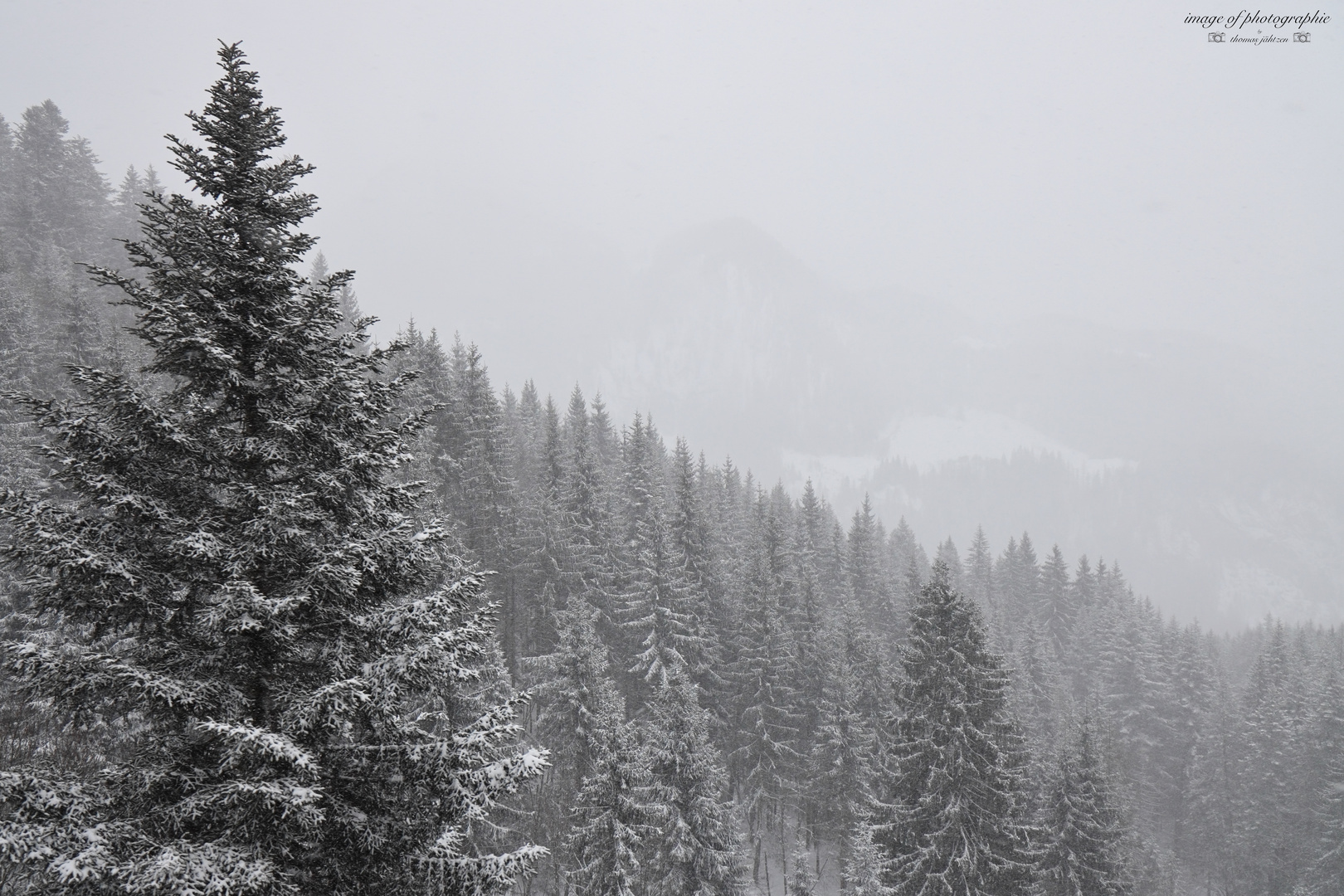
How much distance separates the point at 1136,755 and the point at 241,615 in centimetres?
5688

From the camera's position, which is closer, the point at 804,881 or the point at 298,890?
the point at 298,890

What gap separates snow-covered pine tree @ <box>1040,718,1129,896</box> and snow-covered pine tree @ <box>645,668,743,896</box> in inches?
456

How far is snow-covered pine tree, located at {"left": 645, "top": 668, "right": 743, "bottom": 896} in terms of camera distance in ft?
61.0

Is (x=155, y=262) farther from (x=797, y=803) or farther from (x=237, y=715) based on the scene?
(x=797, y=803)

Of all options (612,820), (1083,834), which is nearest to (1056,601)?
(1083,834)

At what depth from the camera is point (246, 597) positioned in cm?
586

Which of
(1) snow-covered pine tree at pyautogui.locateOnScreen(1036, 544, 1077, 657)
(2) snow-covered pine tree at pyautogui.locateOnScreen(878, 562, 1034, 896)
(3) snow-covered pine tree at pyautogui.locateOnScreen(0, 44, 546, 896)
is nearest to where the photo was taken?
(3) snow-covered pine tree at pyautogui.locateOnScreen(0, 44, 546, 896)

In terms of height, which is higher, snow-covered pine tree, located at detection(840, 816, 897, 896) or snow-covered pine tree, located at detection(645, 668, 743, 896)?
snow-covered pine tree, located at detection(645, 668, 743, 896)

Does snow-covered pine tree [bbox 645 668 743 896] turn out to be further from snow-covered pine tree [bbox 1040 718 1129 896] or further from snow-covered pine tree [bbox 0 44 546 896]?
snow-covered pine tree [bbox 0 44 546 896]

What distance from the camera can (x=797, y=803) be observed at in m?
A: 32.1

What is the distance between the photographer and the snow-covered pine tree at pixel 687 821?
18.6 meters

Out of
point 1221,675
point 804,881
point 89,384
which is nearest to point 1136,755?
point 1221,675

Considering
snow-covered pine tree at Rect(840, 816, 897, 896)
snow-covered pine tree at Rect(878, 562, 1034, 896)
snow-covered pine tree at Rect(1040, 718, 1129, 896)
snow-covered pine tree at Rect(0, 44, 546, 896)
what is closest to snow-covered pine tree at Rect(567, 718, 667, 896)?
snow-covered pine tree at Rect(840, 816, 897, 896)

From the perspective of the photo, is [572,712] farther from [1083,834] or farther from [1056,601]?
[1056,601]
